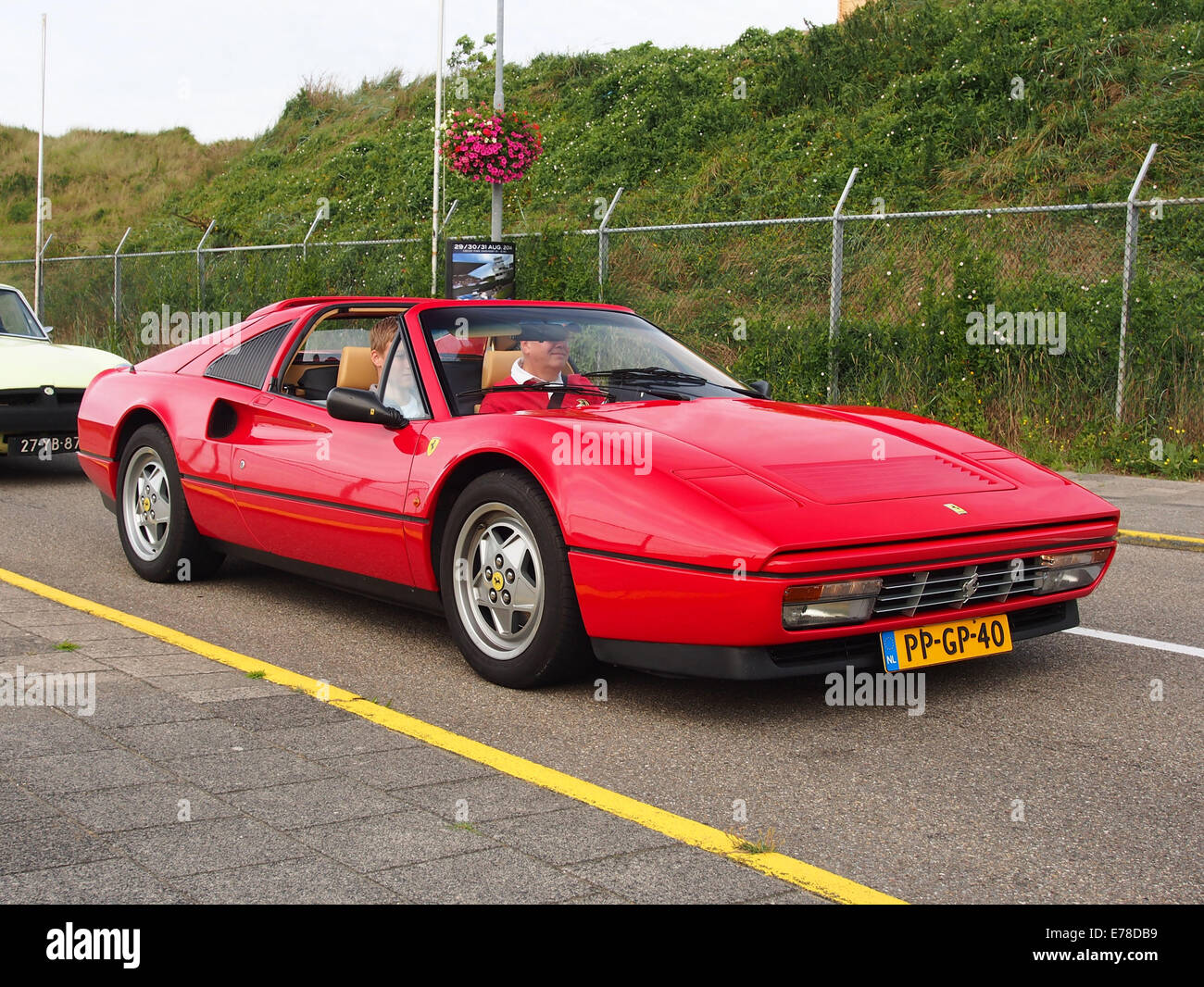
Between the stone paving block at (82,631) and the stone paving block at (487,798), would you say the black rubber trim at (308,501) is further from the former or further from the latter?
the stone paving block at (487,798)

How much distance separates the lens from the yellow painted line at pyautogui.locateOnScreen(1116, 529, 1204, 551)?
7.91 metres

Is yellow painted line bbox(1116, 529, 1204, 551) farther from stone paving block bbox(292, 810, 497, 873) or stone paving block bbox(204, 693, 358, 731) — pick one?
stone paving block bbox(292, 810, 497, 873)

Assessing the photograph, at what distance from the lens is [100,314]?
2662 cm

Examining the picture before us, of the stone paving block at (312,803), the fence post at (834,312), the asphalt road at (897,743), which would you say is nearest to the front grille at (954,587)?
the asphalt road at (897,743)

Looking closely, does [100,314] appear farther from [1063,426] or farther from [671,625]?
[671,625]

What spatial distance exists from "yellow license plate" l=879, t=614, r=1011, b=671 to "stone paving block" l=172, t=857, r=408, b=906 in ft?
6.34

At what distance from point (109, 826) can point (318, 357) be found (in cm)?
317

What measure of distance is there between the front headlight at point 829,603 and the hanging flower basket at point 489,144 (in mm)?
13746

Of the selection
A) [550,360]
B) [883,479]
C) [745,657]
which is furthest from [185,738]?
[883,479]

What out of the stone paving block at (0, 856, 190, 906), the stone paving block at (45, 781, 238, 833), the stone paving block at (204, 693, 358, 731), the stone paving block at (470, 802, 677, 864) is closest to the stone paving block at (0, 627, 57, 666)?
the stone paving block at (204, 693, 358, 731)

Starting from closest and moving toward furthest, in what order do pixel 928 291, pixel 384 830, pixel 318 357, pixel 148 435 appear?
pixel 384 830, pixel 318 357, pixel 148 435, pixel 928 291

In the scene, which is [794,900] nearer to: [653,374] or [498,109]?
[653,374]

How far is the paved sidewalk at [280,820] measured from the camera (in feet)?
9.36
